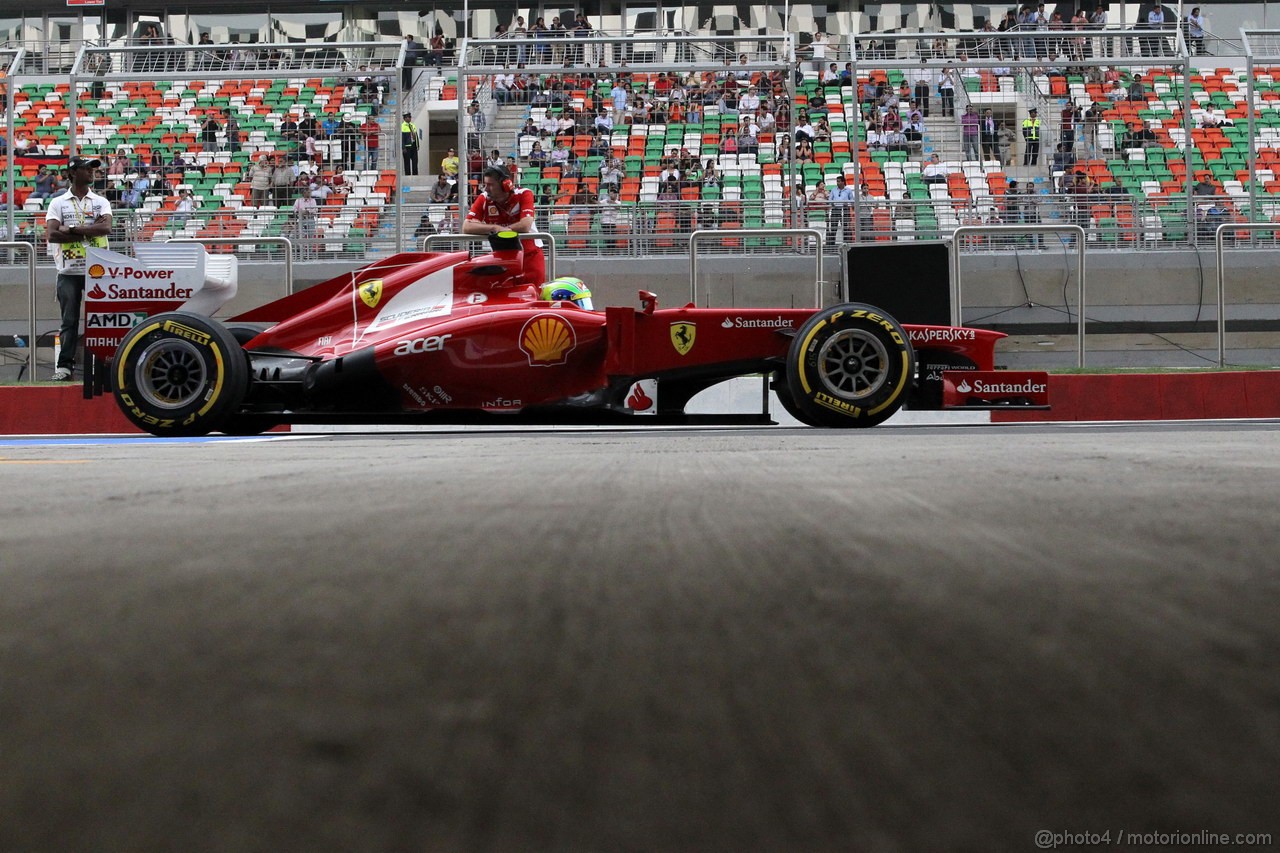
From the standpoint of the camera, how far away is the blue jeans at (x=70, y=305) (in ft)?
30.5

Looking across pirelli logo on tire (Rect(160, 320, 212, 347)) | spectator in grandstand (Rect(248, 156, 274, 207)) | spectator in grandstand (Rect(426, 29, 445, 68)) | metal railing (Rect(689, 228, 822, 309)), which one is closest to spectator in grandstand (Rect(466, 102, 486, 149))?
spectator in grandstand (Rect(248, 156, 274, 207))

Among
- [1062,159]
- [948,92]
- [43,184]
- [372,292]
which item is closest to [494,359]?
[372,292]

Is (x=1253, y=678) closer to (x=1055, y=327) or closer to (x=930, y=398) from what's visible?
(x=930, y=398)

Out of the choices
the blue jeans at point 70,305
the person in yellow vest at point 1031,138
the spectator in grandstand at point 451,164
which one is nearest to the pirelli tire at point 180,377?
the blue jeans at point 70,305

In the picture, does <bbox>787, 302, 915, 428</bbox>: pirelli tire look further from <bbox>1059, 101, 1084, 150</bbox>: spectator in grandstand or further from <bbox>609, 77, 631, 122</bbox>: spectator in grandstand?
<bbox>1059, 101, 1084, 150</bbox>: spectator in grandstand

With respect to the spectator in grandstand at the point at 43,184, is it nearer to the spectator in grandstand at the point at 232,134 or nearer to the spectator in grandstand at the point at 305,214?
the spectator in grandstand at the point at 232,134

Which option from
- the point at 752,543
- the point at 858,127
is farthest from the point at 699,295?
the point at 752,543

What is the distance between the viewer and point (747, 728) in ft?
2.03

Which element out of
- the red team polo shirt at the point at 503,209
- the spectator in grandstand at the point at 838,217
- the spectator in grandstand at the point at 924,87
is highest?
the spectator in grandstand at the point at 924,87

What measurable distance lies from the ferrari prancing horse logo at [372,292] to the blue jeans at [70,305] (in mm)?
3535

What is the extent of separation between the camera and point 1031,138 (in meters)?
12.9

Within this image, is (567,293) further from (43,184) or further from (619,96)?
(43,184)

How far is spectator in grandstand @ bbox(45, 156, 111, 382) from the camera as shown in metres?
8.93

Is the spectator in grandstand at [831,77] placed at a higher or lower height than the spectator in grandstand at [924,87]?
higher
